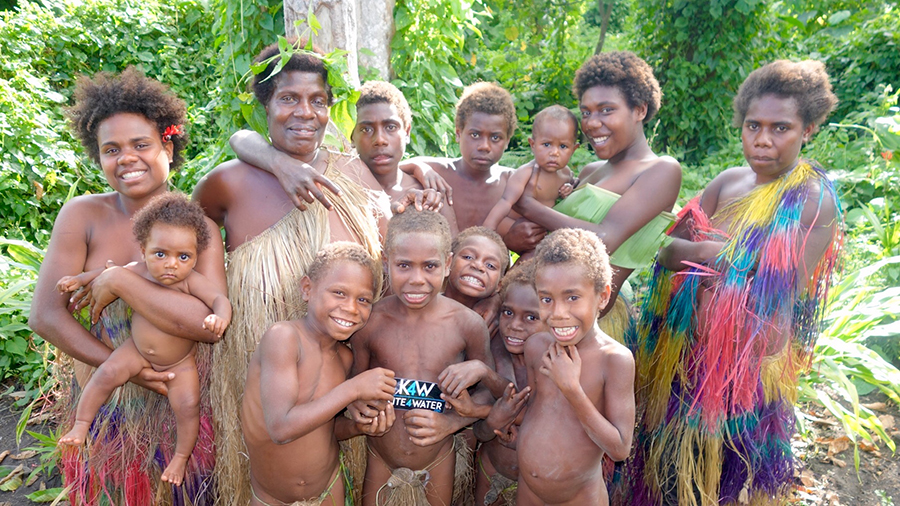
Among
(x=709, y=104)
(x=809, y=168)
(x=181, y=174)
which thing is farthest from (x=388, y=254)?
(x=709, y=104)

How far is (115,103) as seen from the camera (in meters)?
2.50

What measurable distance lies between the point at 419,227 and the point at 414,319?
33 cm

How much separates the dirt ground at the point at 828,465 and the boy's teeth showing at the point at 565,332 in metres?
1.72

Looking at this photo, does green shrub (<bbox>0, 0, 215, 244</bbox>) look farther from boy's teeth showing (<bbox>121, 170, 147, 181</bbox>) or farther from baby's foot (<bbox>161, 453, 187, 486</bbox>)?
baby's foot (<bbox>161, 453, 187, 486</bbox>)

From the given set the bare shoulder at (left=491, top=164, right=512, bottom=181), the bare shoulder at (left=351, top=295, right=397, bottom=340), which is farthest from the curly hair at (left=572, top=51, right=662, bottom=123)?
the bare shoulder at (left=351, top=295, right=397, bottom=340)

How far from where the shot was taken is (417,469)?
2467mm

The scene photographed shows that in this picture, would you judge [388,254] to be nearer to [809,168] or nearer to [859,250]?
[809,168]

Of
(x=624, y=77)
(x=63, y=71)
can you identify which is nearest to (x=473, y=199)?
(x=624, y=77)

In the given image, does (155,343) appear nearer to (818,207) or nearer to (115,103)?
(115,103)

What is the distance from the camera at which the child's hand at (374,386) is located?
2154mm

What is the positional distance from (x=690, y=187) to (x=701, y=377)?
4.05m

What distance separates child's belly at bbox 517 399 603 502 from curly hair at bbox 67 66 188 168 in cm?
178

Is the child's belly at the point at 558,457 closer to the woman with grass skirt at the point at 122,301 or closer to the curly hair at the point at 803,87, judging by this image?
the woman with grass skirt at the point at 122,301

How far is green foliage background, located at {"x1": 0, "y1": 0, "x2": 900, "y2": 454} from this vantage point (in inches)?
160
